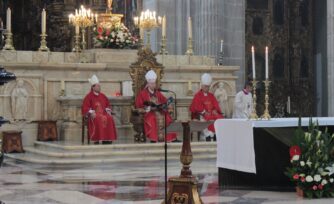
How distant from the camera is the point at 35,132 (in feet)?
56.3

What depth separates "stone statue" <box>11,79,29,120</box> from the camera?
661 inches

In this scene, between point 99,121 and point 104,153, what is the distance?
1.41 m

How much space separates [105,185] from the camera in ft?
33.8

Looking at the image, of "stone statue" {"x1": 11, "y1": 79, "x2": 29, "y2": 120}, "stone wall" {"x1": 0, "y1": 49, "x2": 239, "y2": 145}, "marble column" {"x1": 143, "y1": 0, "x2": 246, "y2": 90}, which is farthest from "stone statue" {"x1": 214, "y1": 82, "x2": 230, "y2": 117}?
"stone statue" {"x1": 11, "y1": 79, "x2": 29, "y2": 120}

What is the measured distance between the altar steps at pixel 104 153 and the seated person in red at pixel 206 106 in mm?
1367

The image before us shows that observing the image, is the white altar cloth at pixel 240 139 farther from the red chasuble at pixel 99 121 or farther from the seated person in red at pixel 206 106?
the seated person in red at pixel 206 106

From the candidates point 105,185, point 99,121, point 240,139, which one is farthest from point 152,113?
point 240,139

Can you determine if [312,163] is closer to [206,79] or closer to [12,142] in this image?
[206,79]

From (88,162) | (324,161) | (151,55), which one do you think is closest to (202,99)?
(151,55)

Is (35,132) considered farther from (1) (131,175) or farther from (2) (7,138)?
(1) (131,175)

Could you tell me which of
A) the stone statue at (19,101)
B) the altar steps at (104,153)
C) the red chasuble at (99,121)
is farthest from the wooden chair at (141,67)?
the stone statue at (19,101)

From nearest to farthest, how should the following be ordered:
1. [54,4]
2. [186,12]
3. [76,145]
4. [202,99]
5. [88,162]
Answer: [88,162], [76,145], [202,99], [186,12], [54,4]

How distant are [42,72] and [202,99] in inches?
156

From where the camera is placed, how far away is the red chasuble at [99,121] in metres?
15.5
